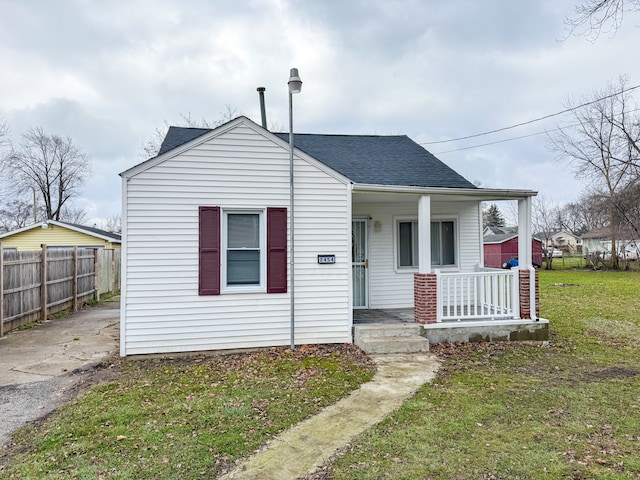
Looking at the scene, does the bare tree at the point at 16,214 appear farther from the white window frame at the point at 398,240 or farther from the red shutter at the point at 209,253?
the white window frame at the point at 398,240

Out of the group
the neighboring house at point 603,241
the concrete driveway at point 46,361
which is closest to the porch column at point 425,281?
the concrete driveway at point 46,361

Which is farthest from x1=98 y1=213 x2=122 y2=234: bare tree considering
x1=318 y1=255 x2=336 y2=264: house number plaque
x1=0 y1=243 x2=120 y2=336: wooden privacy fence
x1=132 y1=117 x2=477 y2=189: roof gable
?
x1=318 y1=255 x2=336 y2=264: house number plaque

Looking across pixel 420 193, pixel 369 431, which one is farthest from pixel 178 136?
pixel 369 431

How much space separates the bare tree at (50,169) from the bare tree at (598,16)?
129ft

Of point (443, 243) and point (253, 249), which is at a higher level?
point (443, 243)

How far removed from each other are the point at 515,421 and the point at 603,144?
2887cm

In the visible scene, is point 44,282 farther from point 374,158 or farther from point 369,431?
point 369,431

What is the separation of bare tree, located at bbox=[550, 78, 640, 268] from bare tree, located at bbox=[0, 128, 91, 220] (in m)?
38.6

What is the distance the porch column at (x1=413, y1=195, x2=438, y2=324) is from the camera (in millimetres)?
7113

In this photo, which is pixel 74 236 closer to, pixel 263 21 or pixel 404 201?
pixel 263 21

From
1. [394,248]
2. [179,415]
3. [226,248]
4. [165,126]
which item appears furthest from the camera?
[165,126]

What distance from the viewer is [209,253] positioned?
21.1 ft

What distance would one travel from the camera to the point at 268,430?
3684mm

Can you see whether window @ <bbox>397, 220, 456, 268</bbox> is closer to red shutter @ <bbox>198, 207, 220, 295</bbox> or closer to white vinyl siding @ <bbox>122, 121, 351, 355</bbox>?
white vinyl siding @ <bbox>122, 121, 351, 355</bbox>
